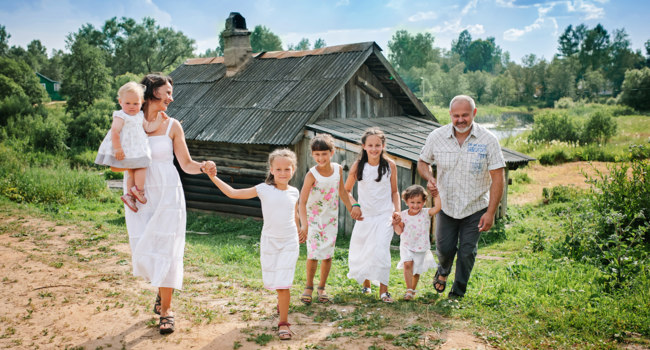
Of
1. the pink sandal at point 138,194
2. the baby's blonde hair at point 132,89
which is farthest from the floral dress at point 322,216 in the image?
the baby's blonde hair at point 132,89

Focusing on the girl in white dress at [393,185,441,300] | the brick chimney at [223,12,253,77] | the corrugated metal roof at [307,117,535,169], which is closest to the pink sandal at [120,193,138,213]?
the girl in white dress at [393,185,441,300]

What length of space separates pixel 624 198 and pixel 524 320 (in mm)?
4484

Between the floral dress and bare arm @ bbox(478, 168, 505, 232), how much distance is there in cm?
149

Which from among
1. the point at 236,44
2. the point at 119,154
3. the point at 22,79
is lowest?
the point at 119,154

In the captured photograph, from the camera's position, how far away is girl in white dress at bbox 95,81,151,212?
403 cm

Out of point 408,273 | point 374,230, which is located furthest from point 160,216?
point 408,273

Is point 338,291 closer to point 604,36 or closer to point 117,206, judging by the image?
point 117,206

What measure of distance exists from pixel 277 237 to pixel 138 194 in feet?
4.02

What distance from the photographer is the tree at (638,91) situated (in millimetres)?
41875

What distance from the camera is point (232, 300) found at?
520 centimetres

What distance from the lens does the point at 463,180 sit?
16.3 feet

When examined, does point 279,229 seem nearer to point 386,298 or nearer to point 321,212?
point 321,212

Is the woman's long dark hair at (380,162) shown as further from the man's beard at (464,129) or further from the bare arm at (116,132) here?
the bare arm at (116,132)

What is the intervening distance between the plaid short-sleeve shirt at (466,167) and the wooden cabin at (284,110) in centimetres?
469
